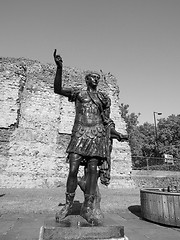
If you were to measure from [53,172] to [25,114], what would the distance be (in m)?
4.42

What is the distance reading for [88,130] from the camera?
2986mm

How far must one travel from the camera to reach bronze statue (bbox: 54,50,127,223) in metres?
2.83

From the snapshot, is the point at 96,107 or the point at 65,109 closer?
the point at 96,107

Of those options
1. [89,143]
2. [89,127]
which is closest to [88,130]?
[89,127]

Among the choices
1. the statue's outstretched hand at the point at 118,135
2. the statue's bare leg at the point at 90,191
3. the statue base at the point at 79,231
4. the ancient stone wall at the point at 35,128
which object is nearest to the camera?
the statue base at the point at 79,231

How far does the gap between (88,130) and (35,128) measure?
11388 millimetres

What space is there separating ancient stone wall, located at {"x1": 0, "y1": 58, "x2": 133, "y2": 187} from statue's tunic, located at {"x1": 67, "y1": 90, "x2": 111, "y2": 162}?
422 inches

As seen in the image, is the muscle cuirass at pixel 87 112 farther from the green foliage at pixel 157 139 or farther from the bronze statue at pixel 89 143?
the green foliage at pixel 157 139

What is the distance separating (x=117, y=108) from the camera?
53.9 ft

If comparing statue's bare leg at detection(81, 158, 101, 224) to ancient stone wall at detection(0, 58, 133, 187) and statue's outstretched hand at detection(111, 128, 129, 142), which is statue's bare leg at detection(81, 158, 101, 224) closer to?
statue's outstretched hand at detection(111, 128, 129, 142)

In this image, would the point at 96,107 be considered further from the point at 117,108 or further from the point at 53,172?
the point at 117,108

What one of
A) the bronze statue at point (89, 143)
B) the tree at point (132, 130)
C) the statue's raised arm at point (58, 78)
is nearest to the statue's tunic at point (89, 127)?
the bronze statue at point (89, 143)

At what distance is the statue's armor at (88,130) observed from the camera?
289cm

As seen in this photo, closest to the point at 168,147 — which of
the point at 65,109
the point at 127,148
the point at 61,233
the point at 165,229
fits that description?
the point at 127,148
